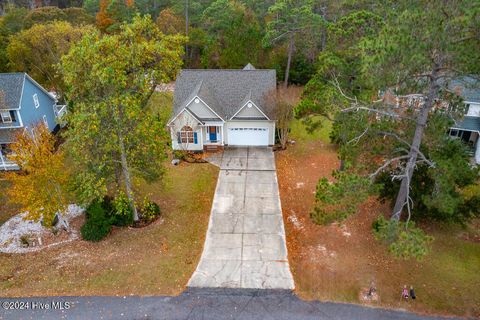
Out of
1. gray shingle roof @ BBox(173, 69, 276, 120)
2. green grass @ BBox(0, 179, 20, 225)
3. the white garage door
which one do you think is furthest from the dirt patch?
green grass @ BBox(0, 179, 20, 225)

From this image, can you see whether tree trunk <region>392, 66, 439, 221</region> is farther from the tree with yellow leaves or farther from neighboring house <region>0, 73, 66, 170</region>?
neighboring house <region>0, 73, 66, 170</region>

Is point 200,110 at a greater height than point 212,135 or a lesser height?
greater

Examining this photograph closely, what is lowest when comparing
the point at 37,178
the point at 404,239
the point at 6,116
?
the point at 404,239

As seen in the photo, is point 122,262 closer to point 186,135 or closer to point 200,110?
point 186,135

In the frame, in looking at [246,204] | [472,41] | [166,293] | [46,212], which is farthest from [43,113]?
[472,41]

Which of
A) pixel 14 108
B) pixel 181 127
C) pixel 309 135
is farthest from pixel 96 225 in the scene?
pixel 309 135

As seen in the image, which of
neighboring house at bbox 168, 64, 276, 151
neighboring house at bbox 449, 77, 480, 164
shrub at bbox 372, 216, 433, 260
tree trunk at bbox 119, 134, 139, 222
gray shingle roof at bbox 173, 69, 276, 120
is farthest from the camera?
gray shingle roof at bbox 173, 69, 276, 120
